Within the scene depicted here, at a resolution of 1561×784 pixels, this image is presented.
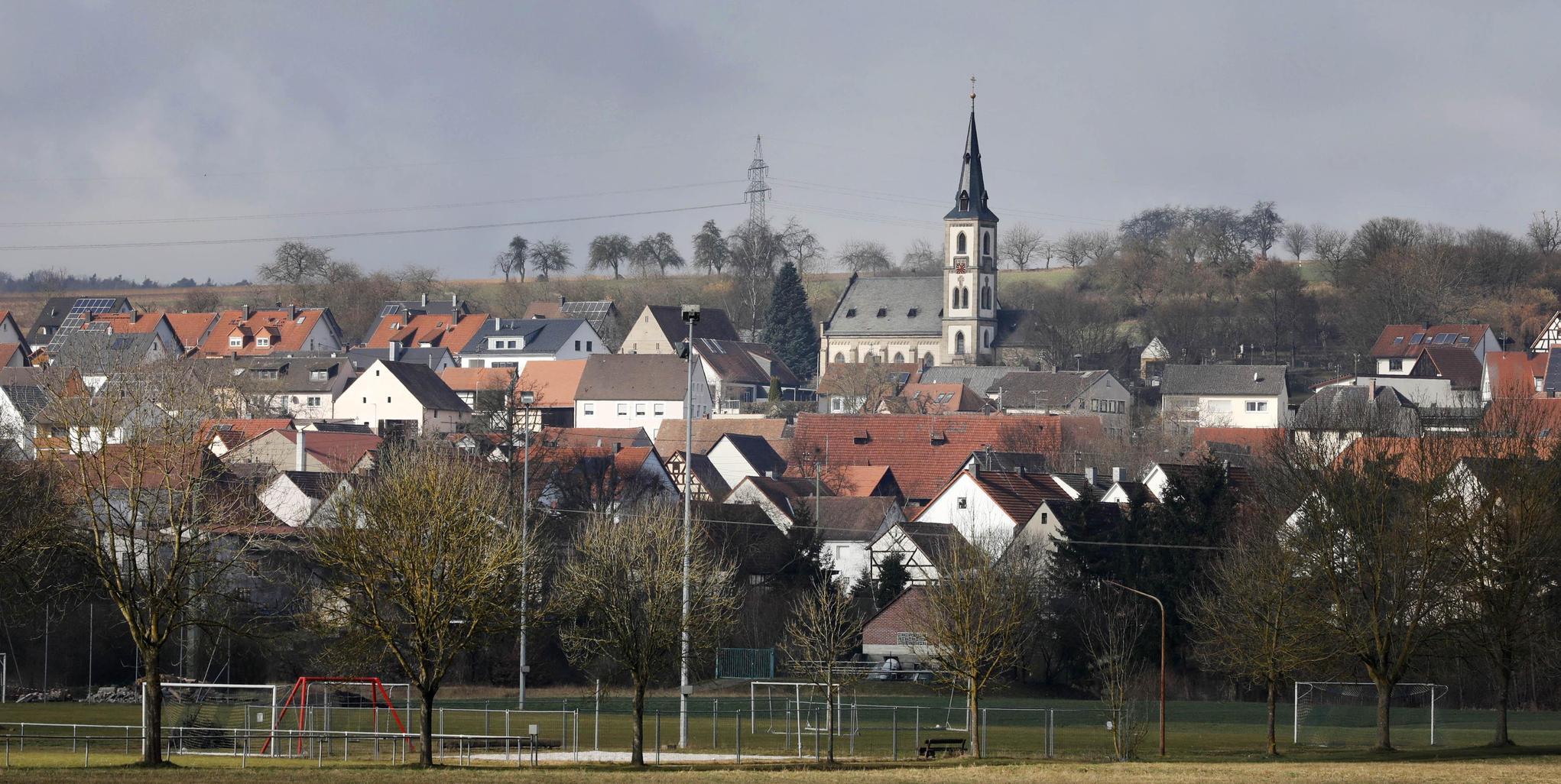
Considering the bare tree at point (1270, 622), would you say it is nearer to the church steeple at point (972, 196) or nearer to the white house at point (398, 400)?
the white house at point (398, 400)

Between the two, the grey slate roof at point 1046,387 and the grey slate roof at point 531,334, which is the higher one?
the grey slate roof at point 531,334

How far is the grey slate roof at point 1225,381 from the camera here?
12825 cm

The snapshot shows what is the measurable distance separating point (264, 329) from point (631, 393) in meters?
43.5

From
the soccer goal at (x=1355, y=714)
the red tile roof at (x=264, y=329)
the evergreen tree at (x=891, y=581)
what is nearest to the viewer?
the soccer goal at (x=1355, y=714)

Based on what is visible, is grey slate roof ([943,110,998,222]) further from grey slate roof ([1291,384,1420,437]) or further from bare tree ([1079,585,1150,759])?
bare tree ([1079,585,1150,759])

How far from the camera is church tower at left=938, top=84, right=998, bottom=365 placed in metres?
163

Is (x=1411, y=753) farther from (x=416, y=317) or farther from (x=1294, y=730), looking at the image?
(x=416, y=317)

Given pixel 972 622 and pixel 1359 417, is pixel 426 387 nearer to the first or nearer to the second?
pixel 1359 417

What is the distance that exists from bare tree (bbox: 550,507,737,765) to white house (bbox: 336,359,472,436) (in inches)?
2715

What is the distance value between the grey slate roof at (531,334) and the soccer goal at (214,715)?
101188mm

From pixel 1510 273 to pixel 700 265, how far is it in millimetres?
81245

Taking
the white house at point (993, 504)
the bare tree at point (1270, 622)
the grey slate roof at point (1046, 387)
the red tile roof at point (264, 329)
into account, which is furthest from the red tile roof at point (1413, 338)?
the bare tree at point (1270, 622)

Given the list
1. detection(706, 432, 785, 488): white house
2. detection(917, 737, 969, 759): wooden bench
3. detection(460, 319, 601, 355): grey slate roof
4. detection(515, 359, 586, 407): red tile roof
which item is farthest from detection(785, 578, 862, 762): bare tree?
detection(460, 319, 601, 355): grey slate roof

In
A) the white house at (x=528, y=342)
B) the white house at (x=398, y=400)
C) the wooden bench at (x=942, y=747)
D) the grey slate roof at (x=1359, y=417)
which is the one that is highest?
the white house at (x=528, y=342)
